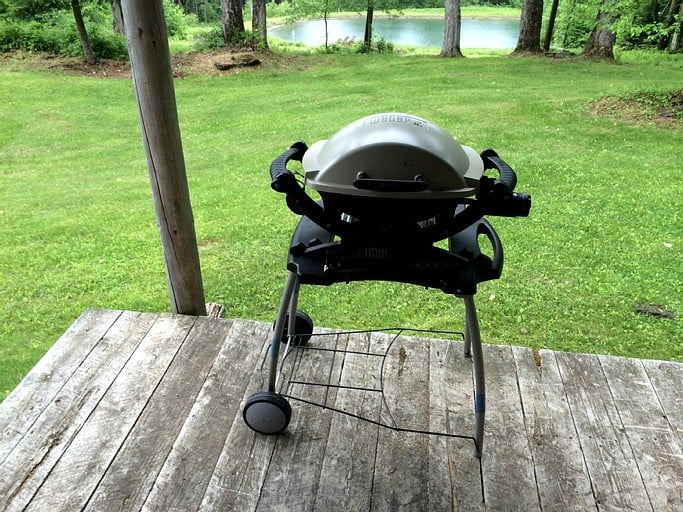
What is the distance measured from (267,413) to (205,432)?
23cm

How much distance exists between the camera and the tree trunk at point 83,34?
9.16 metres

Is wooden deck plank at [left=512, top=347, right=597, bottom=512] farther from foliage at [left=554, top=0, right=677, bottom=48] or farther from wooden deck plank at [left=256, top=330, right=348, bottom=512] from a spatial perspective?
foliage at [left=554, top=0, right=677, bottom=48]

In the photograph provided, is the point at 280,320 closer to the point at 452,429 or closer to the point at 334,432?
the point at 334,432

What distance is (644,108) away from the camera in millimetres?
6605

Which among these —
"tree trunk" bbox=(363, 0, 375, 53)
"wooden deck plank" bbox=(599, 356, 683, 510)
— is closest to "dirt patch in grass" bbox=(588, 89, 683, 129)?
"wooden deck plank" bbox=(599, 356, 683, 510)

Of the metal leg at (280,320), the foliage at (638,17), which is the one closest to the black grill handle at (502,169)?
the metal leg at (280,320)

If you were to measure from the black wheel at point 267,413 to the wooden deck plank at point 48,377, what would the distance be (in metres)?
0.73

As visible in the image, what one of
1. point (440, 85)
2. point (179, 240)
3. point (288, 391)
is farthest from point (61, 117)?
point (288, 391)

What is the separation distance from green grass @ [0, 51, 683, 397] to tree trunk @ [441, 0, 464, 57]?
3.46 m

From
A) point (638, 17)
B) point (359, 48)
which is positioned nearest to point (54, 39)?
point (359, 48)

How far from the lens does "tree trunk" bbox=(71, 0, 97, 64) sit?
916 cm

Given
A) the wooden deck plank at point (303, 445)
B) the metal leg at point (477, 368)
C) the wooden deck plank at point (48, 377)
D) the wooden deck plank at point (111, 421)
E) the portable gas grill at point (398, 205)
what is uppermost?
the portable gas grill at point (398, 205)

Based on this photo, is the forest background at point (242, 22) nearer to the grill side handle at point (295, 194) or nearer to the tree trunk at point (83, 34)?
the tree trunk at point (83, 34)

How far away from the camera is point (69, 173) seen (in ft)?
18.4
